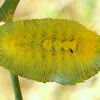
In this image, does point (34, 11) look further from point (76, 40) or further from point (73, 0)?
point (76, 40)

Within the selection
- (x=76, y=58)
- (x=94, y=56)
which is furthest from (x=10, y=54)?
Result: (x=94, y=56)

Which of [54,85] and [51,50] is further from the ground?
[51,50]

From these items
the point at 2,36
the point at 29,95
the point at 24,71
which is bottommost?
the point at 29,95

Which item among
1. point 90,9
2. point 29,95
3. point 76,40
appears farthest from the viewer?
point 29,95

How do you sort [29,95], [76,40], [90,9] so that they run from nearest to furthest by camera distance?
[76,40] < [90,9] < [29,95]

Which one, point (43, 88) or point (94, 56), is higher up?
point (94, 56)

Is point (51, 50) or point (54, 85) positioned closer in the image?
point (51, 50)

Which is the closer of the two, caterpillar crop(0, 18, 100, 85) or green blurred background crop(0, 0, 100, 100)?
caterpillar crop(0, 18, 100, 85)

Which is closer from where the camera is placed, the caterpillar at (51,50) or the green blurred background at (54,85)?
the caterpillar at (51,50)
